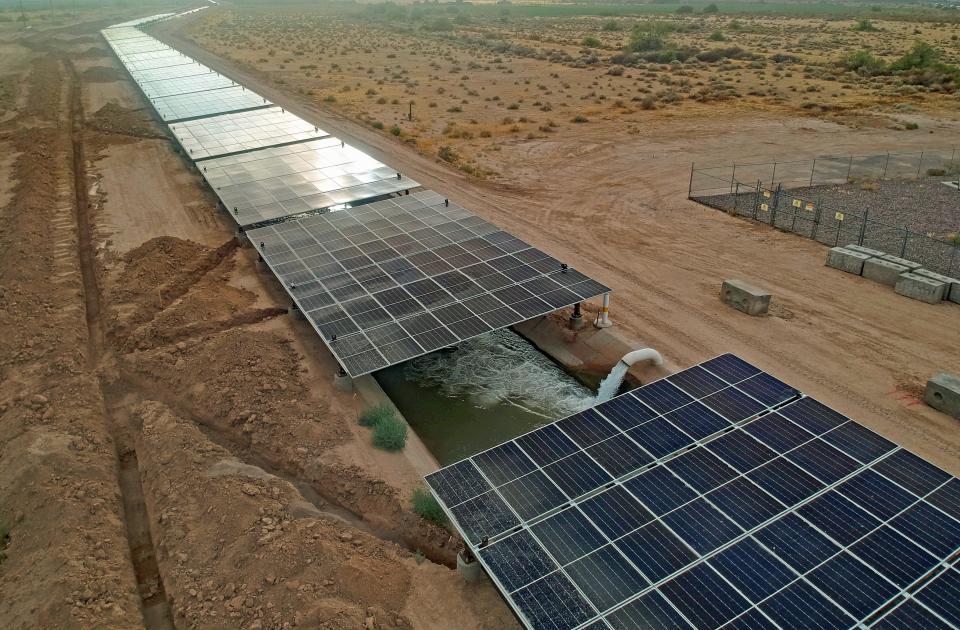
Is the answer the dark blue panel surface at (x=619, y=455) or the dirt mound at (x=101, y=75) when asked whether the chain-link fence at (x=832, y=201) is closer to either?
the dark blue panel surface at (x=619, y=455)

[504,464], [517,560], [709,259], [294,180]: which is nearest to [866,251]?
[709,259]

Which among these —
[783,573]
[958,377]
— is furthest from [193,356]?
[958,377]

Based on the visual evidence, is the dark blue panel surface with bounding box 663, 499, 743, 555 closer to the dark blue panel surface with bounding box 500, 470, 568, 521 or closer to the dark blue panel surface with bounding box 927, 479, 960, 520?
the dark blue panel surface with bounding box 500, 470, 568, 521

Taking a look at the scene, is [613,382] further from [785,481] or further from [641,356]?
[785,481]

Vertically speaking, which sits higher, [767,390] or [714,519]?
[767,390]

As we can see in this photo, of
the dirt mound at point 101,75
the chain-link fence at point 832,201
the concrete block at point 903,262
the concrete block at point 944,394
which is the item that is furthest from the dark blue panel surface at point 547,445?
the dirt mound at point 101,75

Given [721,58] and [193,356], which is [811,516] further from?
[721,58]

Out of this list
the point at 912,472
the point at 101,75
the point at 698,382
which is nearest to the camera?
the point at 912,472

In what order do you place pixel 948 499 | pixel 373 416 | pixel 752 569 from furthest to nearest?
pixel 373 416 → pixel 948 499 → pixel 752 569
